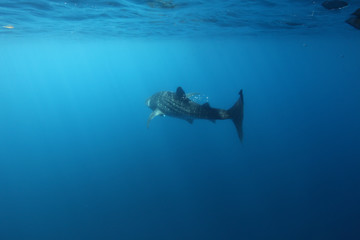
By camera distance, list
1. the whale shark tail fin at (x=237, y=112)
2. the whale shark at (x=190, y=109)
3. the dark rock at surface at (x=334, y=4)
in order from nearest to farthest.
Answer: the whale shark tail fin at (x=237, y=112), the whale shark at (x=190, y=109), the dark rock at surface at (x=334, y=4)

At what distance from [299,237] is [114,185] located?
419 inches

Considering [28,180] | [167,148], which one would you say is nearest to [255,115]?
[167,148]

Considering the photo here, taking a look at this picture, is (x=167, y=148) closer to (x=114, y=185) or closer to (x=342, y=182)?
(x=114, y=185)

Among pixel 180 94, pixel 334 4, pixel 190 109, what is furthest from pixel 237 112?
pixel 334 4

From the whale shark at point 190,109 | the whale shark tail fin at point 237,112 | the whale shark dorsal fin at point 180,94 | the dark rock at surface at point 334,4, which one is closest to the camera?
the whale shark tail fin at point 237,112

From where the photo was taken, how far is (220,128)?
24391 millimetres

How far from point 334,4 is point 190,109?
32.3 feet

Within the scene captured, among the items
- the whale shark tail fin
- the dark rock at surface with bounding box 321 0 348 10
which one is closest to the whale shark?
the whale shark tail fin

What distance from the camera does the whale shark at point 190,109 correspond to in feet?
24.8

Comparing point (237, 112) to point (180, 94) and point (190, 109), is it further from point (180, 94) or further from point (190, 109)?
point (180, 94)

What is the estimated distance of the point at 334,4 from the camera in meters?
11.8

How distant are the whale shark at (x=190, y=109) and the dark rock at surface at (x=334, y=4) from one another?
27.5 feet

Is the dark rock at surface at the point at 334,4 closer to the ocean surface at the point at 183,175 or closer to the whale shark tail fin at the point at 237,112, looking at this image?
the ocean surface at the point at 183,175

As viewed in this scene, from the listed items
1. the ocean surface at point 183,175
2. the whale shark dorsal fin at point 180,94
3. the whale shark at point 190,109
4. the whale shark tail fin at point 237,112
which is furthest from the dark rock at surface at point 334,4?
the whale shark dorsal fin at point 180,94
